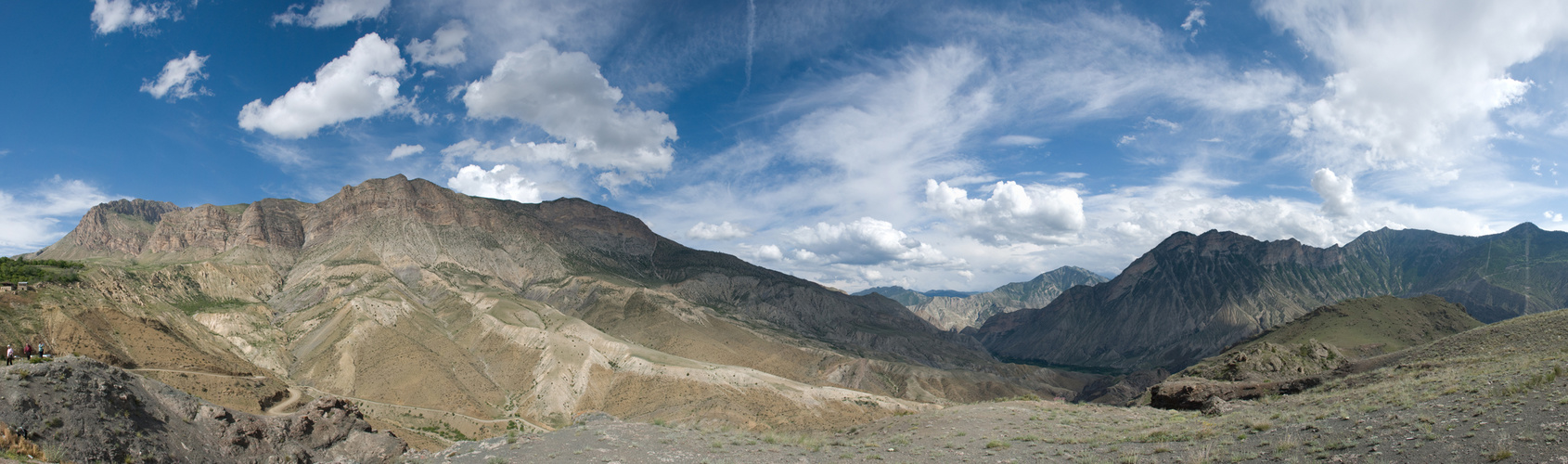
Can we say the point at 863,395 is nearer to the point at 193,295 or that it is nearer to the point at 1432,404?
the point at 1432,404

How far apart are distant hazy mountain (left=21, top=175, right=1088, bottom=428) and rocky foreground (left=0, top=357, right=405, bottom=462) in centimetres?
3822

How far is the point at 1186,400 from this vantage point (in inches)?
1195

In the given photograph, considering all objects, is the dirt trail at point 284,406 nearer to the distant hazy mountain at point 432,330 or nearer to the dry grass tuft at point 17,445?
the distant hazy mountain at point 432,330

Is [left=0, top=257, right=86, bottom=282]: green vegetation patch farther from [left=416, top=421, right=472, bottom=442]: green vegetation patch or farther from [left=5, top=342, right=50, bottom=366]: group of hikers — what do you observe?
[left=416, top=421, right=472, bottom=442]: green vegetation patch

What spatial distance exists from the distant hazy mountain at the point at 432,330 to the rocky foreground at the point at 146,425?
3822 cm

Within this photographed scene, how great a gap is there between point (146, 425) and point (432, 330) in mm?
98319

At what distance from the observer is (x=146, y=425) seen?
17797mm

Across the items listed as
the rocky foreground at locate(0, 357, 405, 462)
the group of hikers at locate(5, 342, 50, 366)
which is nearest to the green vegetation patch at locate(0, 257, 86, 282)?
the group of hikers at locate(5, 342, 50, 366)

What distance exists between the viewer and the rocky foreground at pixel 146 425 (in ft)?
50.2

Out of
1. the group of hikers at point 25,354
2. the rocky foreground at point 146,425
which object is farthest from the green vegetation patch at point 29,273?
the rocky foreground at point 146,425

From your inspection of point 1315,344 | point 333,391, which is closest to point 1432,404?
point 1315,344

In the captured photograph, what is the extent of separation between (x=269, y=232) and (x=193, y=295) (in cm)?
6116

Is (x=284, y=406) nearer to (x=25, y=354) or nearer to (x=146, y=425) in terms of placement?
(x=25, y=354)

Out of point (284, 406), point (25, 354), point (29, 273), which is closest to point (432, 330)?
point (29, 273)
